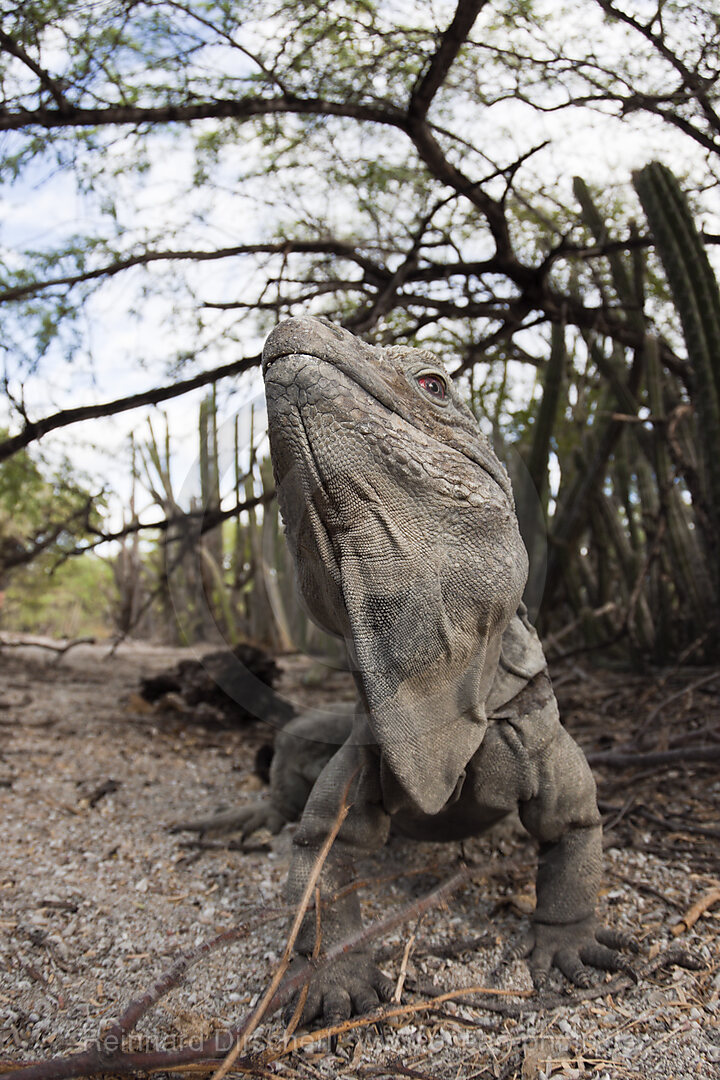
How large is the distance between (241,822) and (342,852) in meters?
1.66

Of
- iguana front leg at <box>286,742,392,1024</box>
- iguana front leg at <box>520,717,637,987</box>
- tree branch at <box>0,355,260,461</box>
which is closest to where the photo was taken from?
iguana front leg at <box>286,742,392,1024</box>

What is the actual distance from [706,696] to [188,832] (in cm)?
403

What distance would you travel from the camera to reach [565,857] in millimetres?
2959

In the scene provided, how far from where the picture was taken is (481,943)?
2.91m

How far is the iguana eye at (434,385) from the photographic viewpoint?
2527mm

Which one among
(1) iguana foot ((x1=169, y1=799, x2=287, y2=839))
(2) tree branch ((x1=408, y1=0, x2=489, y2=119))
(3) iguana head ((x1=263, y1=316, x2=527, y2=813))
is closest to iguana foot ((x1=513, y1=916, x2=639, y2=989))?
(3) iguana head ((x1=263, y1=316, x2=527, y2=813))

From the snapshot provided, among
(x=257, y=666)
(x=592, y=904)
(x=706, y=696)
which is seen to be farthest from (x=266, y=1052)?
(x=706, y=696)

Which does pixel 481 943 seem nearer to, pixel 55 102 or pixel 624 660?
pixel 55 102

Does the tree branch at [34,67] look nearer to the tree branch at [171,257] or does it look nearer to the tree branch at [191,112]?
the tree branch at [191,112]

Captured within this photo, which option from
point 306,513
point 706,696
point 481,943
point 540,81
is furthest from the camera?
point 706,696

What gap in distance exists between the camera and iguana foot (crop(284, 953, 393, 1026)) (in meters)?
2.47

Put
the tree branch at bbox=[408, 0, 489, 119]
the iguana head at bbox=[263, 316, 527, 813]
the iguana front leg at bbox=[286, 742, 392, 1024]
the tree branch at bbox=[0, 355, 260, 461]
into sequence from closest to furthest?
the iguana head at bbox=[263, 316, 527, 813]
the iguana front leg at bbox=[286, 742, 392, 1024]
the tree branch at bbox=[408, 0, 489, 119]
the tree branch at bbox=[0, 355, 260, 461]

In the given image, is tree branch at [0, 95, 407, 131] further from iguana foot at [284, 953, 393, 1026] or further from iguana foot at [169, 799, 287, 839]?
iguana foot at [284, 953, 393, 1026]

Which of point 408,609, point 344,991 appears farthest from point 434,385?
point 344,991
